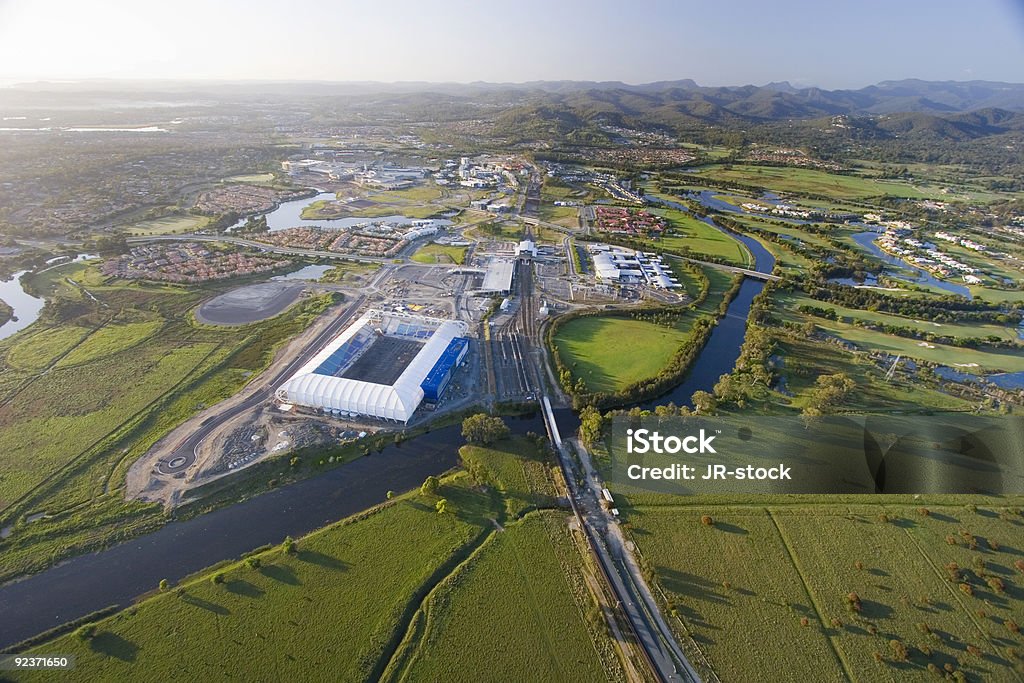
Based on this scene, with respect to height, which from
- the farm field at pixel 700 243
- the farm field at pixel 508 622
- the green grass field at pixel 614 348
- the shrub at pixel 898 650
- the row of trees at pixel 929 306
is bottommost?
the farm field at pixel 508 622

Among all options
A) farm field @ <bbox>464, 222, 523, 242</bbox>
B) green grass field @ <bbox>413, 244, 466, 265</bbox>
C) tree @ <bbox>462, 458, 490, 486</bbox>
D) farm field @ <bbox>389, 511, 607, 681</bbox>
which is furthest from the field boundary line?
farm field @ <bbox>464, 222, 523, 242</bbox>

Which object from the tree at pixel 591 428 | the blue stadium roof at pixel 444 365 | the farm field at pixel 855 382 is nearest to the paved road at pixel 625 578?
the tree at pixel 591 428

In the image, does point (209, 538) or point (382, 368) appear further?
point (382, 368)

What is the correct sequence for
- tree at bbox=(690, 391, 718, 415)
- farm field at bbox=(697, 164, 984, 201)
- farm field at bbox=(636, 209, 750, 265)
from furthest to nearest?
farm field at bbox=(697, 164, 984, 201)
farm field at bbox=(636, 209, 750, 265)
tree at bbox=(690, 391, 718, 415)

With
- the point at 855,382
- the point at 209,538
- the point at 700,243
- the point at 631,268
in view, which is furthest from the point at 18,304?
the point at 700,243

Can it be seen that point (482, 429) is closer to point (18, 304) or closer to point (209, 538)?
point (209, 538)

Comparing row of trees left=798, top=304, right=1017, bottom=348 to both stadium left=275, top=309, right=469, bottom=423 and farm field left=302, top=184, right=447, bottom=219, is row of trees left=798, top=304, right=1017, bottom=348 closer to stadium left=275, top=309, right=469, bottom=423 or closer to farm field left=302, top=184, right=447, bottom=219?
stadium left=275, top=309, right=469, bottom=423

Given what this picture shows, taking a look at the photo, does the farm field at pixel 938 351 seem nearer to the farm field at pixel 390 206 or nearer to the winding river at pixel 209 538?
the winding river at pixel 209 538
